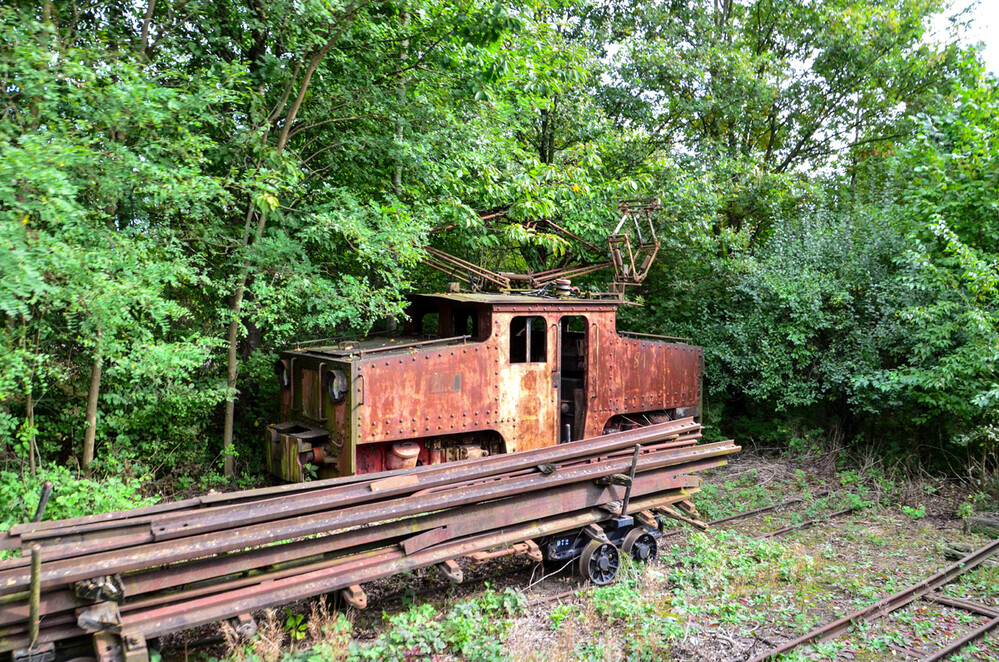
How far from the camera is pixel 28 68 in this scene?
5227 mm

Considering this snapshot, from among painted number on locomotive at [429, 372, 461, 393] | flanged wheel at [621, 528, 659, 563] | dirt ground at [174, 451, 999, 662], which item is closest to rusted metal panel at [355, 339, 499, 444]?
painted number on locomotive at [429, 372, 461, 393]

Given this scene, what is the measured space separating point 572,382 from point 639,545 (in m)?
2.71

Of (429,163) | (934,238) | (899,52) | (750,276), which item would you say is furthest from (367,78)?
(899,52)

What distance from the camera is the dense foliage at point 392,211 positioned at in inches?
233

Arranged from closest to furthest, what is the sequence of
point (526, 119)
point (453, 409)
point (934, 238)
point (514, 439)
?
point (453, 409), point (514, 439), point (934, 238), point (526, 119)

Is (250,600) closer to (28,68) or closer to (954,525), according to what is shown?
(28,68)

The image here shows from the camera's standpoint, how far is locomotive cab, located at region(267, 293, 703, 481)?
21.5 ft

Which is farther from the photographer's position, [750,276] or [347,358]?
[750,276]

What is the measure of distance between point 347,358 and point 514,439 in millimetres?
2103

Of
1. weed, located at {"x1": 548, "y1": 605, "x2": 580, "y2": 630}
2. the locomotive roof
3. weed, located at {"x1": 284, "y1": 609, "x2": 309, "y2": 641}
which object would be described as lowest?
weed, located at {"x1": 548, "y1": 605, "x2": 580, "y2": 630}

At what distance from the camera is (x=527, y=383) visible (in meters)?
7.54

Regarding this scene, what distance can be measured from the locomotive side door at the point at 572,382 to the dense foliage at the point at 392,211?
5.66 ft

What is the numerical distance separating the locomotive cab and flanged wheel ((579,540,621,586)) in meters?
1.82

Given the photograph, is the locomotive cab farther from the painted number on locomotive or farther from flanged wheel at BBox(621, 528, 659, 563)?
flanged wheel at BBox(621, 528, 659, 563)
